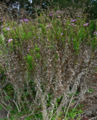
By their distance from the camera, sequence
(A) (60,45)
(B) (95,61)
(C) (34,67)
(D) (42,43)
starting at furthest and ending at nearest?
(A) (60,45), (B) (95,61), (D) (42,43), (C) (34,67)

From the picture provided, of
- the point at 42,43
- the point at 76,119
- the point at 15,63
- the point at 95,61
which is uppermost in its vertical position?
the point at 42,43

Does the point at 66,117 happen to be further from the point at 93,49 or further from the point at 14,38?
the point at 14,38

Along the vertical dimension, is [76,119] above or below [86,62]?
below

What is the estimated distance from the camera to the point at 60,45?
2562 millimetres

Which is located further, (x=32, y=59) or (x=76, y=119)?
(x=76, y=119)

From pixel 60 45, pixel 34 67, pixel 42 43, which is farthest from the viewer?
pixel 60 45

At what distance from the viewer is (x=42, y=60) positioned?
2.12 metres

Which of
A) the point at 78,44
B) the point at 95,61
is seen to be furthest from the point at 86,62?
the point at 78,44

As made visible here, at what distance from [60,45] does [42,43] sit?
0.43m

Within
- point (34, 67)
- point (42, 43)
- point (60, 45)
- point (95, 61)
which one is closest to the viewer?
point (34, 67)

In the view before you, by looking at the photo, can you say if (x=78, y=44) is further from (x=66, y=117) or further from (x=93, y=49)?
(x=66, y=117)

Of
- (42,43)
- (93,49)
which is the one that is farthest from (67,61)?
(93,49)

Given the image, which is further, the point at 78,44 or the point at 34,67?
the point at 78,44

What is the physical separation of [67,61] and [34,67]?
502 millimetres
